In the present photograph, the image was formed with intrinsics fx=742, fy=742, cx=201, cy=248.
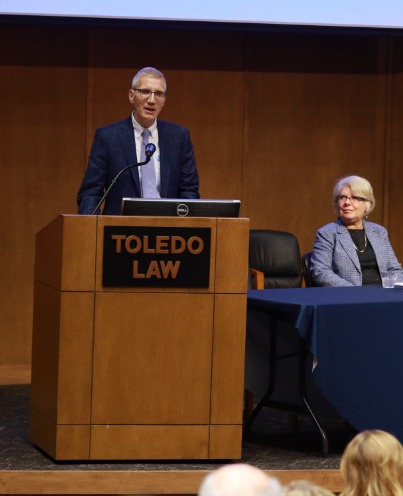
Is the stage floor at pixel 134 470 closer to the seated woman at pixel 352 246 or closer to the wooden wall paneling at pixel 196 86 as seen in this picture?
the seated woman at pixel 352 246

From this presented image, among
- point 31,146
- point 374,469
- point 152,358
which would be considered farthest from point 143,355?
point 31,146

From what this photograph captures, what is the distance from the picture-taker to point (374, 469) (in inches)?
53.5

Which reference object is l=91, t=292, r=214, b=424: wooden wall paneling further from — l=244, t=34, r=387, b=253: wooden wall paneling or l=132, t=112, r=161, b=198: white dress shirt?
l=244, t=34, r=387, b=253: wooden wall paneling

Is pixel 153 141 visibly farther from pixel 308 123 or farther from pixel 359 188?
pixel 308 123

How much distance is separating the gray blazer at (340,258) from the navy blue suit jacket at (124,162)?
956mm

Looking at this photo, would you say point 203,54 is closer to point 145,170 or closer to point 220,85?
point 220,85

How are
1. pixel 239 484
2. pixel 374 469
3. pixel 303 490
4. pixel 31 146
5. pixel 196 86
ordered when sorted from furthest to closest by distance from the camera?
pixel 196 86 → pixel 31 146 → pixel 374 469 → pixel 303 490 → pixel 239 484

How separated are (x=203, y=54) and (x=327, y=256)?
1977mm

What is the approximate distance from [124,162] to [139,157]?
0.09m

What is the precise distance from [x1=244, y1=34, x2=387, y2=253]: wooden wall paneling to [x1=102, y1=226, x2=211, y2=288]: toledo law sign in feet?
8.85

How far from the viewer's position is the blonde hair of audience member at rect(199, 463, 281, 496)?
0.96m

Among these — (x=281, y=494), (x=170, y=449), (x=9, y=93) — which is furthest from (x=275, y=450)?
(x=9, y=93)

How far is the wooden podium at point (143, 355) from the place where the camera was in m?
2.71

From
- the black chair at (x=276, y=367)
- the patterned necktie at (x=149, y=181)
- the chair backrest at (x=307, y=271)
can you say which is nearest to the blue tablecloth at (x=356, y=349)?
the black chair at (x=276, y=367)
